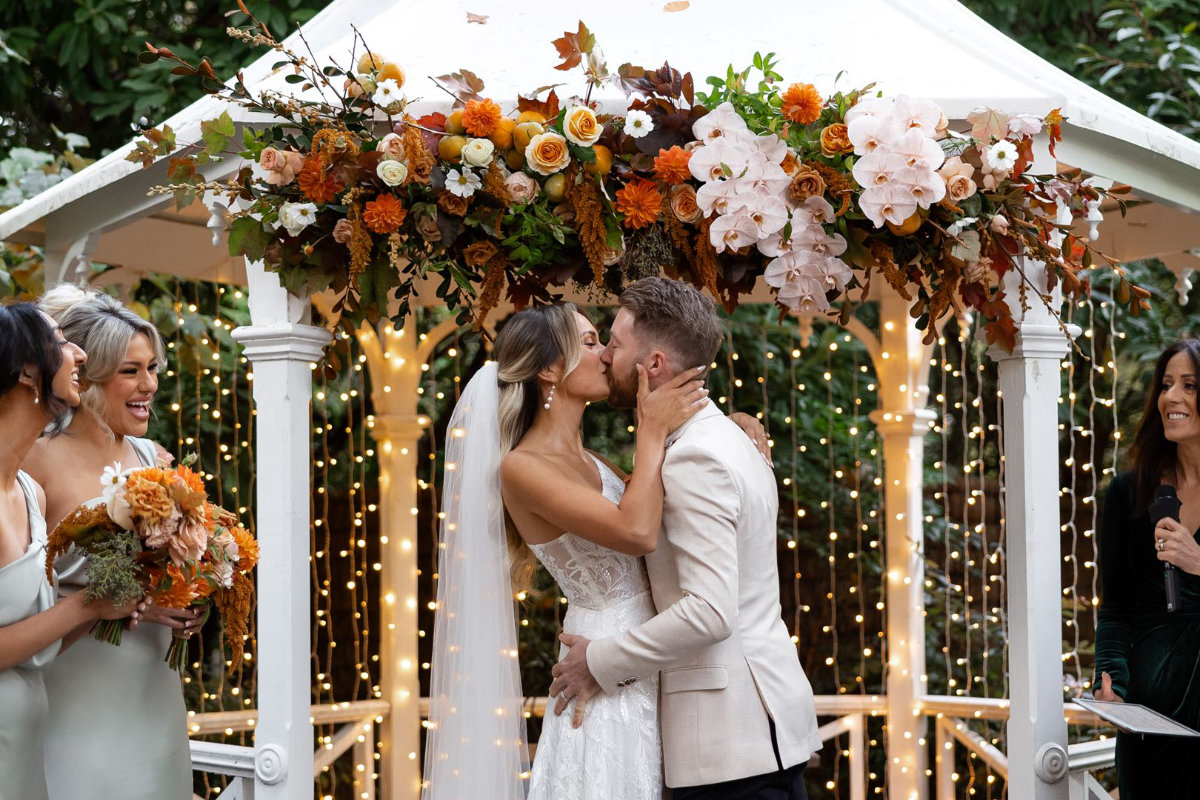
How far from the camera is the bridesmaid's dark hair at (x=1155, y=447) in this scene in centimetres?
388

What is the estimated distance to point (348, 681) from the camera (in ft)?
26.4

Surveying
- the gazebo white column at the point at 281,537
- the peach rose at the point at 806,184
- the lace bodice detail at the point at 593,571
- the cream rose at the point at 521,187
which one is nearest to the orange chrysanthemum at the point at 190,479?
the gazebo white column at the point at 281,537

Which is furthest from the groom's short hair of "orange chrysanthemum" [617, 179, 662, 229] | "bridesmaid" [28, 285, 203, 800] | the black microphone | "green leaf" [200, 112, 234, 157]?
the black microphone

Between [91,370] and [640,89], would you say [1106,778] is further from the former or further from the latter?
[91,370]

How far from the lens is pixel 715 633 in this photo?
305 centimetres

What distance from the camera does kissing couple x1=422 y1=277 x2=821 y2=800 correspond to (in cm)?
311

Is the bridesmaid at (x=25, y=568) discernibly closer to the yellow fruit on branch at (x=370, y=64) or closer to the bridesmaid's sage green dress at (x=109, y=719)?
the bridesmaid's sage green dress at (x=109, y=719)

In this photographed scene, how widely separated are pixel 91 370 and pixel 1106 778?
19.5 feet

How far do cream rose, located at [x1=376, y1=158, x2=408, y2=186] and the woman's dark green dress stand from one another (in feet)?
7.35

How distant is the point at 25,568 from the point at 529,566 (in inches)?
48.8

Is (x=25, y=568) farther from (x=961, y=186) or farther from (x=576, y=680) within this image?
(x=961, y=186)

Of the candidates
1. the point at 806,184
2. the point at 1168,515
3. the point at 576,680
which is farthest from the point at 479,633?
the point at 1168,515

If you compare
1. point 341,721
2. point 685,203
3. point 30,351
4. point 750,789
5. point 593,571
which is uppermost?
point 685,203

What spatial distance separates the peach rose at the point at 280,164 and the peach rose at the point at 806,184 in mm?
1270
